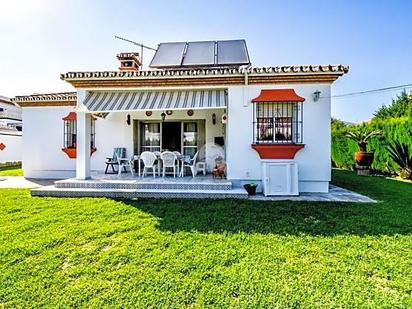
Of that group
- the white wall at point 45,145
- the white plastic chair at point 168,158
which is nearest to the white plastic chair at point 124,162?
the white plastic chair at point 168,158

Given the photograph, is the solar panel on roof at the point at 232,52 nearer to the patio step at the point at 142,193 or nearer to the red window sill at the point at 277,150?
the red window sill at the point at 277,150

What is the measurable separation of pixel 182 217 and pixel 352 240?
19.6 ft

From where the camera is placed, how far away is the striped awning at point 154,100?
1550cm

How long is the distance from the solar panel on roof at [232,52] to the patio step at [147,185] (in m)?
10.8

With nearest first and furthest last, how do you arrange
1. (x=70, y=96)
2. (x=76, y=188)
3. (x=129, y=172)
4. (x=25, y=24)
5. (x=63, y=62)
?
(x=76, y=188) < (x=25, y=24) < (x=129, y=172) < (x=70, y=96) < (x=63, y=62)

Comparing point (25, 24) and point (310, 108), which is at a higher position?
point (25, 24)

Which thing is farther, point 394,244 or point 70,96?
point 70,96

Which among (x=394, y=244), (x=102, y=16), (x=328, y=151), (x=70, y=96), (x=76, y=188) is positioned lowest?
(x=394, y=244)

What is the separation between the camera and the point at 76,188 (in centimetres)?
1552

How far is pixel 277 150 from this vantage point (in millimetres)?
16094

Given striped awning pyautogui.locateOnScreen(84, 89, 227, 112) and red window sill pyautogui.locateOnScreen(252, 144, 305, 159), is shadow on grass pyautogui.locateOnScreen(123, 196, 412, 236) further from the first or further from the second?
striped awning pyautogui.locateOnScreen(84, 89, 227, 112)

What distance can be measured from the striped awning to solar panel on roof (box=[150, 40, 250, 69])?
6413mm

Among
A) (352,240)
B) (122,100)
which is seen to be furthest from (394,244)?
(122,100)

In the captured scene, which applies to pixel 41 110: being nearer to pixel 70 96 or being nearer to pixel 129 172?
pixel 70 96
